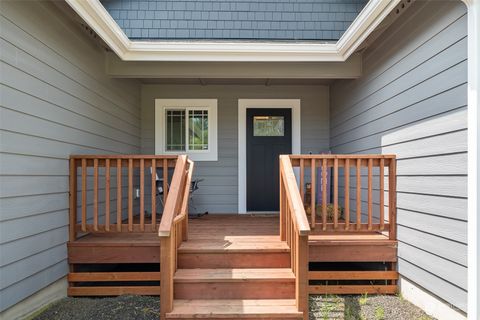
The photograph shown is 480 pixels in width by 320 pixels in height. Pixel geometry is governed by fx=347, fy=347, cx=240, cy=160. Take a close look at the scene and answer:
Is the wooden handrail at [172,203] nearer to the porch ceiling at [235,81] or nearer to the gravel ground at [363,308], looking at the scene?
the gravel ground at [363,308]

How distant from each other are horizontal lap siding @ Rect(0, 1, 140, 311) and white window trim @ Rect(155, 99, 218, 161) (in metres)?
1.82

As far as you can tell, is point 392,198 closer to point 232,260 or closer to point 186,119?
point 232,260

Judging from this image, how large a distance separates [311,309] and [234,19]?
13.5 ft

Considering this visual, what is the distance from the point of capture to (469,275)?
226cm

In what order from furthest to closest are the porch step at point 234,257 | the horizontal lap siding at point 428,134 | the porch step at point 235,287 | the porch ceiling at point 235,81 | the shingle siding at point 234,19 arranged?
the porch ceiling at point 235,81, the shingle siding at point 234,19, the porch step at point 234,257, the porch step at point 235,287, the horizontal lap siding at point 428,134

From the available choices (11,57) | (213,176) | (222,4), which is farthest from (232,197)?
(11,57)

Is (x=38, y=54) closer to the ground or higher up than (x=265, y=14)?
closer to the ground

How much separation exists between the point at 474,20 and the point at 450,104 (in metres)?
0.62

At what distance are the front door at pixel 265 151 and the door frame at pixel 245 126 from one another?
0.19ft

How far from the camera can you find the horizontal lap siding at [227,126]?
5.85 metres

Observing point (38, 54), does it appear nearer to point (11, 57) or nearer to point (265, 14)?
point (11, 57)

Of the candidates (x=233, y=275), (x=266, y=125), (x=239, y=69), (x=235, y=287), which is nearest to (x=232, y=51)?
(x=239, y=69)

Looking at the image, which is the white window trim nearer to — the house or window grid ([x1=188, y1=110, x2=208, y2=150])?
window grid ([x1=188, y1=110, x2=208, y2=150])

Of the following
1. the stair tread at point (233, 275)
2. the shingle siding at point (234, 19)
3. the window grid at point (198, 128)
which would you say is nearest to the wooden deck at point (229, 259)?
the stair tread at point (233, 275)
